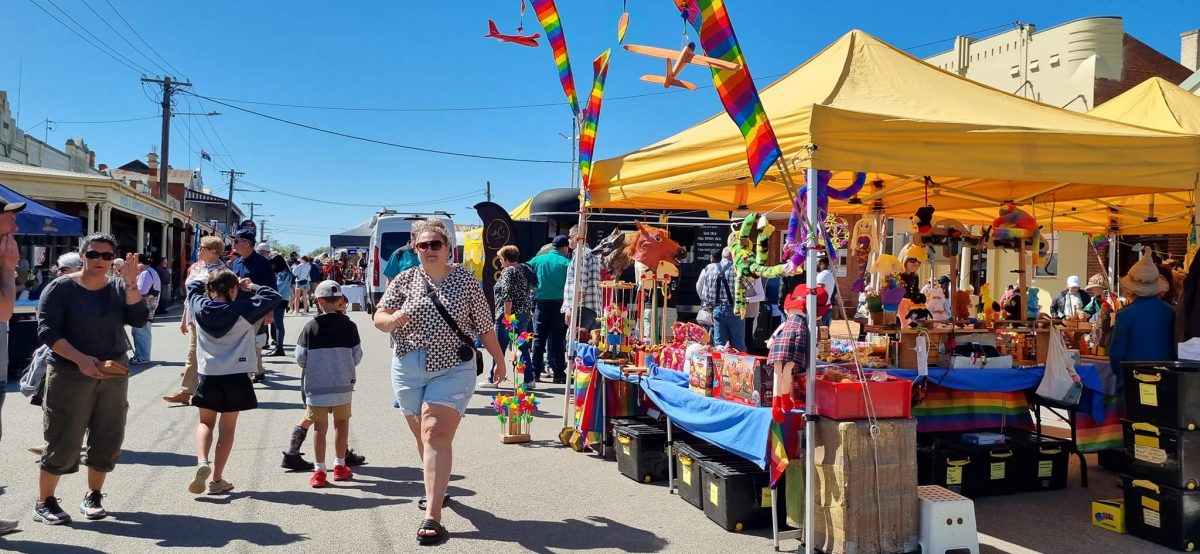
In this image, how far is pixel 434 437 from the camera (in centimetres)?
424

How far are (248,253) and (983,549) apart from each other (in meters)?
6.75

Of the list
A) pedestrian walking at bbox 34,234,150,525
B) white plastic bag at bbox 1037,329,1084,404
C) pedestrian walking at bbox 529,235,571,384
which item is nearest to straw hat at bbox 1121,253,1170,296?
white plastic bag at bbox 1037,329,1084,404

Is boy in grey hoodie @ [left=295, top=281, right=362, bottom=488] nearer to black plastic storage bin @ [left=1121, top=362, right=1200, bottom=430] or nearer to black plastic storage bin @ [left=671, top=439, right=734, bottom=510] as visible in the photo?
black plastic storage bin @ [left=671, top=439, right=734, bottom=510]

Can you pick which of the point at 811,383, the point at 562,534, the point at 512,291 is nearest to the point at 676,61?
the point at 811,383

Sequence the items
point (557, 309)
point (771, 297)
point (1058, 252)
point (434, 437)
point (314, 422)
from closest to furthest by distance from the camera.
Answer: point (434, 437) → point (314, 422) → point (557, 309) → point (771, 297) → point (1058, 252)

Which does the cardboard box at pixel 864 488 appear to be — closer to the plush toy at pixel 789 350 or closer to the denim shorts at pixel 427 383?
the plush toy at pixel 789 350

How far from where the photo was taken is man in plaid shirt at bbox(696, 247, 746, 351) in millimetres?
9445

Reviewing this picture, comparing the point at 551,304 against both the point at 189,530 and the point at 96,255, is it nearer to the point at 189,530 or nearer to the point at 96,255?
the point at 189,530

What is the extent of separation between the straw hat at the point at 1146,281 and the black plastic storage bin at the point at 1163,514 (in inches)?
56.7

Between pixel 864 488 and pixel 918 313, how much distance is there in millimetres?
2104

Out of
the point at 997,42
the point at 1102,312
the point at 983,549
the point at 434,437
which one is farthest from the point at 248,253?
the point at 997,42

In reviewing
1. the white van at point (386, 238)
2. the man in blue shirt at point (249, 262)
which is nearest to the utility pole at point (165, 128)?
the white van at point (386, 238)

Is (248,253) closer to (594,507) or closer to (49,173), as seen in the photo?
(594,507)

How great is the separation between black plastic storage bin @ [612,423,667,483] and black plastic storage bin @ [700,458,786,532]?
0.94 m
